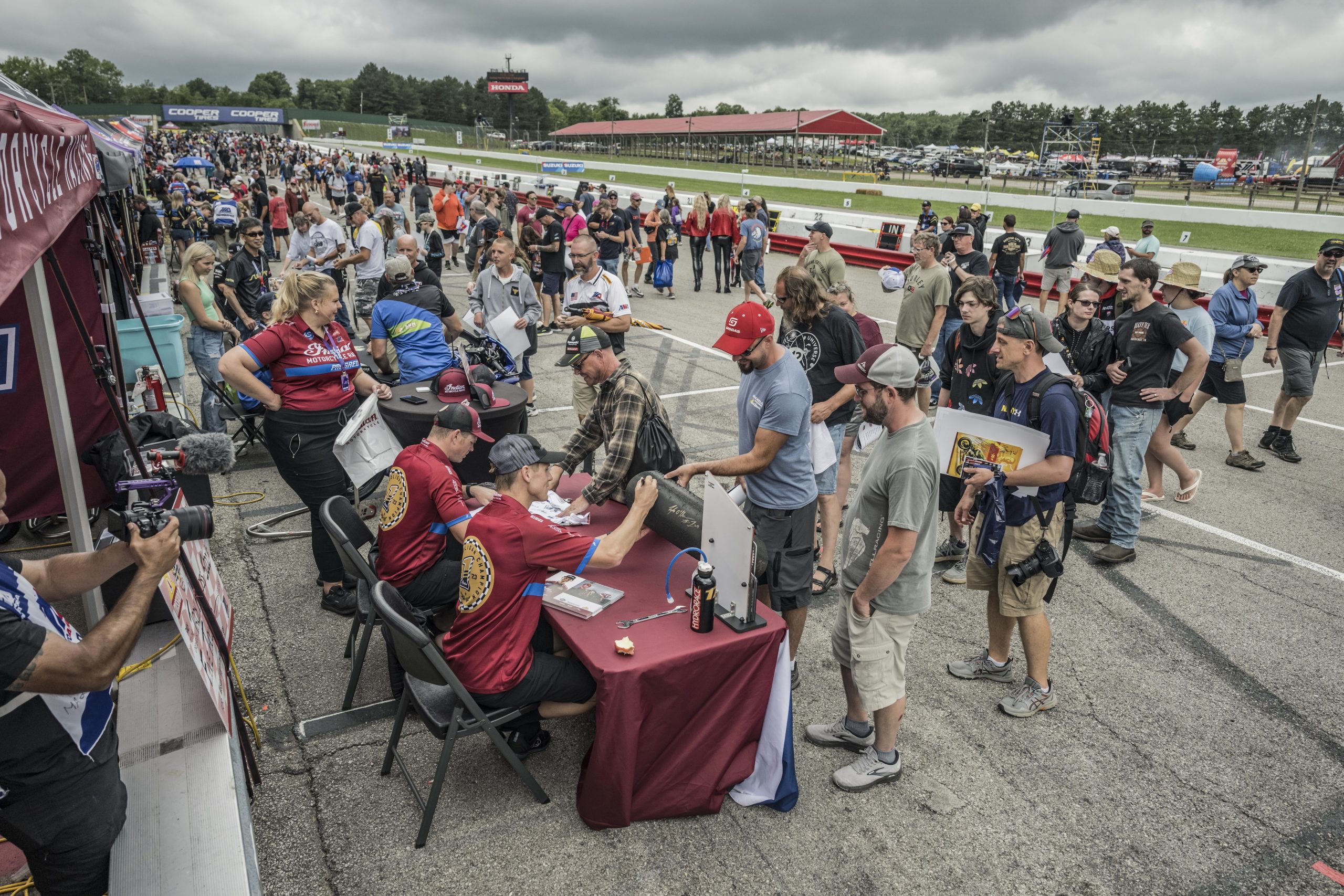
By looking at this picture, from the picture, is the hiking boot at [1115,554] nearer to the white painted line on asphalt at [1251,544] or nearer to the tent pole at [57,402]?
the white painted line on asphalt at [1251,544]

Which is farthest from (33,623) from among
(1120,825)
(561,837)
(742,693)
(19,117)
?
(1120,825)

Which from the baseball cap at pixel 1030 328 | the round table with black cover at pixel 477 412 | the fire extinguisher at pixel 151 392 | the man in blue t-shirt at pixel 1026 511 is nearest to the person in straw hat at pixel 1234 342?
the baseball cap at pixel 1030 328

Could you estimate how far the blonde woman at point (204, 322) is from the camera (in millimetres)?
7398

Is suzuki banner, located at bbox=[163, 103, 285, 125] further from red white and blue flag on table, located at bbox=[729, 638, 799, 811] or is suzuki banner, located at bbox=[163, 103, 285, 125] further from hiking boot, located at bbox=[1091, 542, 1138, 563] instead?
red white and blue flag on table, located at bbox=[729, 638, 799, 811]

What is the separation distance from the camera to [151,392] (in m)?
6.12

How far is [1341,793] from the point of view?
3734 millimetres

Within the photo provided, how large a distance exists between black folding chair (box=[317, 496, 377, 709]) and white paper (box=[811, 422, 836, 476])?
2.75m

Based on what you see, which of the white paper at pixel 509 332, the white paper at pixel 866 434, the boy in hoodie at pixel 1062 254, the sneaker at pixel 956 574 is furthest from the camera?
the boy in hoodie at pixel 1062 254

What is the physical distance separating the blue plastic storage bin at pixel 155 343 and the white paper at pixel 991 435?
23.3 feet

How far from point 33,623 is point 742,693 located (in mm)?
2423

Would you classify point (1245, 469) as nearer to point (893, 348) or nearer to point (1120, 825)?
point (1120, 825)

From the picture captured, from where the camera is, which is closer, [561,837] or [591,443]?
[561,837]

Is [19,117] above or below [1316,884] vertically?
above

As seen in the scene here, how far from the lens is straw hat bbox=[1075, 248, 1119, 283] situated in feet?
20.3
